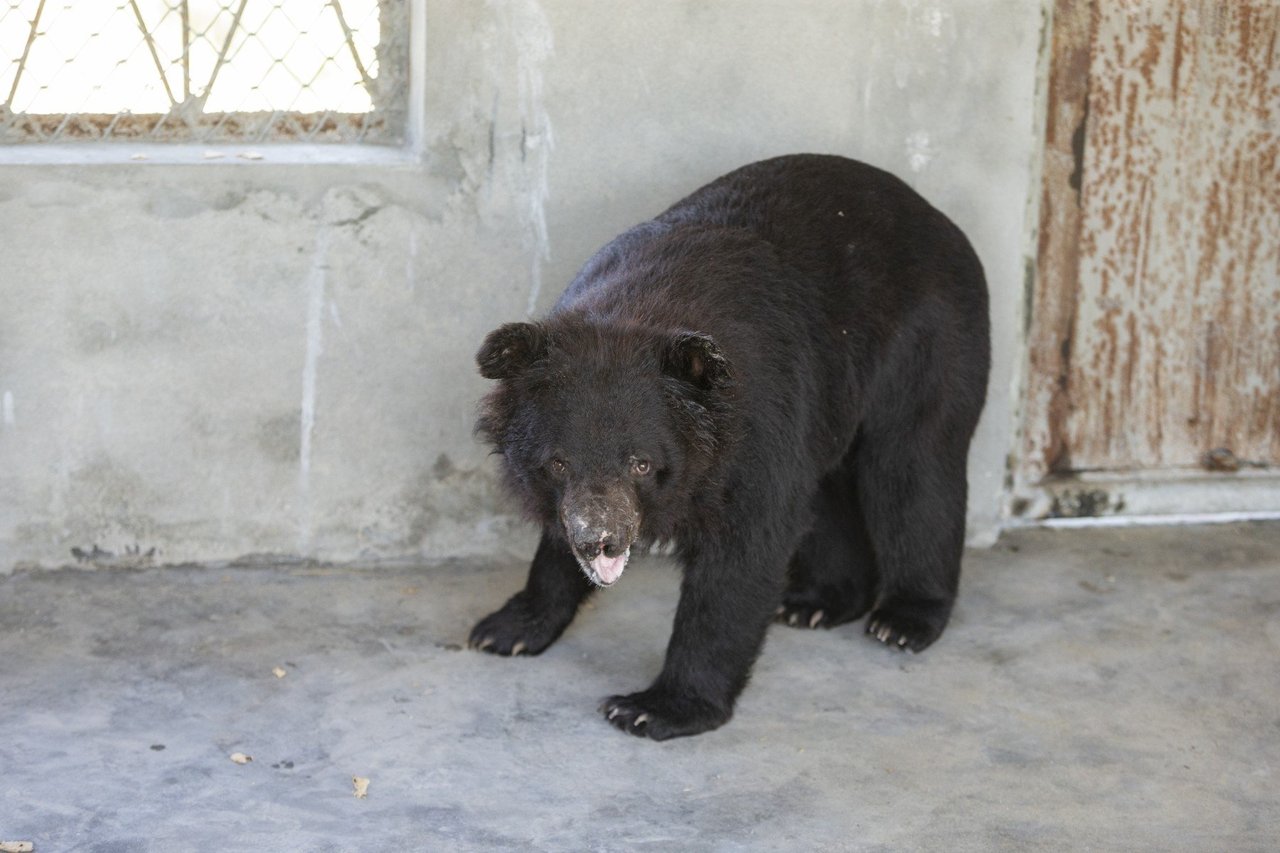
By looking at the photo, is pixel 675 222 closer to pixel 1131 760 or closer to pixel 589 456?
pixel 589 456

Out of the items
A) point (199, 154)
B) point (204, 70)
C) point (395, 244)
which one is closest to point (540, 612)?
point (395, 244)

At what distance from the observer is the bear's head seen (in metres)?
→ 4.20

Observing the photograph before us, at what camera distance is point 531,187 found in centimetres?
556

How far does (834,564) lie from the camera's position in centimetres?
561

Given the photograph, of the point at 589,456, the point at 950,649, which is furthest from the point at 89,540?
the point at 950,649

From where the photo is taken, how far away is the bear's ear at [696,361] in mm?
4184

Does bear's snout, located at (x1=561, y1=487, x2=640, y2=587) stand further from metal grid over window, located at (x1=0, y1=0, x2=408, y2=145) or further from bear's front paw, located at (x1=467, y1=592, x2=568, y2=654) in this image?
metal grid over window, located at (x1=0, y1=0, x2=408, y2=145)

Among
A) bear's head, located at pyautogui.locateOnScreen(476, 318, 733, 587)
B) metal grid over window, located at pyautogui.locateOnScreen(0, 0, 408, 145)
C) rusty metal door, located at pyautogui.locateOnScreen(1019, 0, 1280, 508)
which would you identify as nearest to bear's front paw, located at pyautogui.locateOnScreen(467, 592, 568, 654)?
bear's head, located at pyautogui.locateOnScreen(476, 318, 733, 587)

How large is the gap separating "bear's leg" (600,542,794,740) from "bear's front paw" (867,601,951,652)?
A: 2.49ft

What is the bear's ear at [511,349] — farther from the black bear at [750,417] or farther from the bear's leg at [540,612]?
the bear's leg at [540,612]

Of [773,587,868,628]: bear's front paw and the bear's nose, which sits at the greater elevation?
the bear's nose

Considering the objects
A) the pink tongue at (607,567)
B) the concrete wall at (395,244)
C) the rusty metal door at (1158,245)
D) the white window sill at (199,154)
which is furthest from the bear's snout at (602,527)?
the rusty metal door at (1158,245)

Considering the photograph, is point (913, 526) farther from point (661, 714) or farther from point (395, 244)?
point (395, 244)

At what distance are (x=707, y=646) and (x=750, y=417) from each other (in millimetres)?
699
